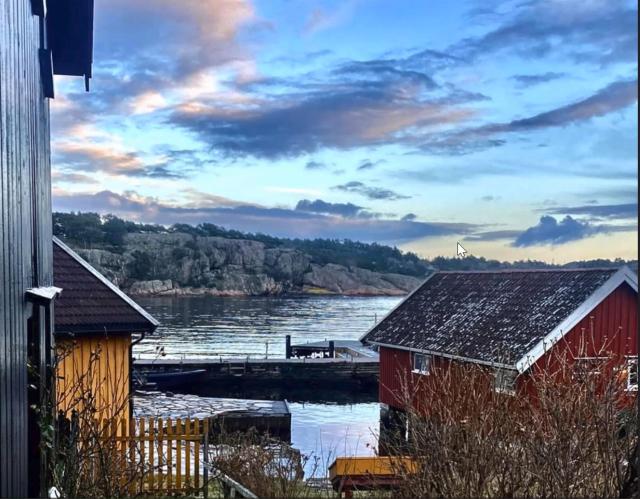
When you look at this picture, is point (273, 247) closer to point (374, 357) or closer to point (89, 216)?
point (89, 216)

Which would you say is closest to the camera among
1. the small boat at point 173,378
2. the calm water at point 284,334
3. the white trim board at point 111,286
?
the white trim board at point 111,286

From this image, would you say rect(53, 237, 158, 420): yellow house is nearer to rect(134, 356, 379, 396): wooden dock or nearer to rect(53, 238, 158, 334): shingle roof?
rect(53, 238, 158, 334): shingle roof

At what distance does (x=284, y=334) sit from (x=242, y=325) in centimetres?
943

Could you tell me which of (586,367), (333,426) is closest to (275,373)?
(333,426)

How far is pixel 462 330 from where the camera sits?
2430 centimetres

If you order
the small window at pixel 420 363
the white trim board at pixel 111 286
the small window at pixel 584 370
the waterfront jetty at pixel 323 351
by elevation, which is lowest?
the waterfront jetty at pixel 323 351

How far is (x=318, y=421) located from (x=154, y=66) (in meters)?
18.9

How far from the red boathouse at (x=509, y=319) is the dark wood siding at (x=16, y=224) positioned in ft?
42.4

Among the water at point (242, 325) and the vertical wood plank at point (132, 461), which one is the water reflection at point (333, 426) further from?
the vertical wood plank at point (132, 461)

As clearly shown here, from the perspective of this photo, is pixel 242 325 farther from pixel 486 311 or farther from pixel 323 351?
pixel 486 311

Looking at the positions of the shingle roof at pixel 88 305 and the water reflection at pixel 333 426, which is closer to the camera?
the shingle roof at pixel 88 305

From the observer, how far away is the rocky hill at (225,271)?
98000 mm

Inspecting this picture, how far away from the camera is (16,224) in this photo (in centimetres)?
677

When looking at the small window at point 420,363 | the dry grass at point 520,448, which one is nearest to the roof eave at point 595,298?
the small window at point 420,363
